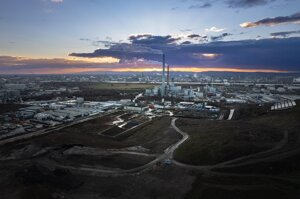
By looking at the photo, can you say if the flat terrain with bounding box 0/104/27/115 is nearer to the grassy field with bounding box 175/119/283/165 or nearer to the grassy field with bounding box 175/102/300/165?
the grassy field with bounding box 175/102/300/165

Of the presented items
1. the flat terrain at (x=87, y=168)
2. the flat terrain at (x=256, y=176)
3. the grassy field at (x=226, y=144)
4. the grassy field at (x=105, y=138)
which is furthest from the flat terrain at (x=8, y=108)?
the flat terrain at (x=256, y=176)

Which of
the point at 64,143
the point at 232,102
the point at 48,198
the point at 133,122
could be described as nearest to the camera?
the point at 48,198

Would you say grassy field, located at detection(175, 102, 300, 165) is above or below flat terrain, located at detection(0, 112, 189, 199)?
above

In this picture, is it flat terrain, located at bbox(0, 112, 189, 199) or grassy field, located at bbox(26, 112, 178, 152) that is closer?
flat terrain, located at bbox(0, 112, 189, 199)

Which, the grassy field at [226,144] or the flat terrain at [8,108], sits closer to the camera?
the grassy field at [226,144]

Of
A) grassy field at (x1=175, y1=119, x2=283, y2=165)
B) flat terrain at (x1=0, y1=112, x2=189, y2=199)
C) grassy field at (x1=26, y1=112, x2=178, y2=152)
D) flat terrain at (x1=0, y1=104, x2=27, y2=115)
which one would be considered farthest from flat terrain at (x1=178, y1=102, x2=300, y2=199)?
flat terrain at (x1=0, y1=104, x2=27, y2=115)

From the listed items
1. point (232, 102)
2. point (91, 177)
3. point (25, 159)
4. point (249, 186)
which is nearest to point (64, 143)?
point (25, 159)

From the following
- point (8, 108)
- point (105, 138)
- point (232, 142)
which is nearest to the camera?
point (232, 142)

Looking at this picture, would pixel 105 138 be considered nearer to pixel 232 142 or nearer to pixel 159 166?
pixel 159 166

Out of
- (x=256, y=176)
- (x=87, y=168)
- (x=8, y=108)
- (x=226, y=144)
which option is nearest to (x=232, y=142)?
(x=226, y=144)

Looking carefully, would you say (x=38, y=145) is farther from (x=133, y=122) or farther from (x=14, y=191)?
(x=133, y=122)

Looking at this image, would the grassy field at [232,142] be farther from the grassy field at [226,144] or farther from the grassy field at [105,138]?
the grassy field at [105,138]
